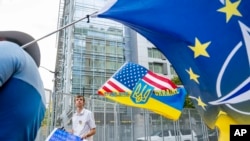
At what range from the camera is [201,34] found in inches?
98.0

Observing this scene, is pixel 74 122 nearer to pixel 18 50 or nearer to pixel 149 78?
pixel 149 78

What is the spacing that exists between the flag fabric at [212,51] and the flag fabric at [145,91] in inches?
148

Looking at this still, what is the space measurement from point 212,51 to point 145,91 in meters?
4.43

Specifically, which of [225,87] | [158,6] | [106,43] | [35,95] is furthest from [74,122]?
[106,43]

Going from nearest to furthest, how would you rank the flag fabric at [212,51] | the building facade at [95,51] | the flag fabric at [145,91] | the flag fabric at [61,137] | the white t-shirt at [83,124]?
1. the flag fabric at [212,51]
2. the flag fabric at [61,137]
3. the white t-shirt at [83,124]
4. the flag fabric at [145,91]
5. the building facade at [95,51]

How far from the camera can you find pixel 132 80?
6805mm

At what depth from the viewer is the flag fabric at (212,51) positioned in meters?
2.32

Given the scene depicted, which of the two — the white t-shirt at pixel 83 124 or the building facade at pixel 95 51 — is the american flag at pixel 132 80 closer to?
the white t-shirt at pixel 83 124

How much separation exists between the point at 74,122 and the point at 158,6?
3215mm

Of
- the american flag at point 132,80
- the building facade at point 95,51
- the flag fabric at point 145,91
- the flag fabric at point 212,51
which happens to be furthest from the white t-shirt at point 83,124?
the building facade at point 95,51

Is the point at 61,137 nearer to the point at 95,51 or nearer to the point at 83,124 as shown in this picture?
the point at 83,124

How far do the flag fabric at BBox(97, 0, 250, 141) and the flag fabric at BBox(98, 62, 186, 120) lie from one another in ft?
12.4

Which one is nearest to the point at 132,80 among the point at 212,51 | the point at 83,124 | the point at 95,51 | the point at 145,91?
the point at 145,91

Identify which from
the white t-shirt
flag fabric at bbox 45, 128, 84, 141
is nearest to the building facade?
the white t-shirt
